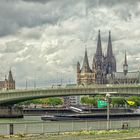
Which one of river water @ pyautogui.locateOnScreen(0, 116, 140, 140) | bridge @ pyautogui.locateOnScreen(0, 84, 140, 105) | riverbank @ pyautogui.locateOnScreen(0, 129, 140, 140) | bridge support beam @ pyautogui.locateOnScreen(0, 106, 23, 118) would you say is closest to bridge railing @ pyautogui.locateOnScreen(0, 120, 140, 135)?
river water @ pyautogui.locateOnScreen(0, 116, 140, 140)

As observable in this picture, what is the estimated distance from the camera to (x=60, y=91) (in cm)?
12088

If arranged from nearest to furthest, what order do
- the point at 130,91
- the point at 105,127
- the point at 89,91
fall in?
the point at 105,127 < the point at 130,91 < the point at 89,91

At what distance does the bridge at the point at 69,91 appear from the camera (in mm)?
111006

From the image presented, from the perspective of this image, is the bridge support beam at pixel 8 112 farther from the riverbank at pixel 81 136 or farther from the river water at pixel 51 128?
the riverbank at pixel 81 136

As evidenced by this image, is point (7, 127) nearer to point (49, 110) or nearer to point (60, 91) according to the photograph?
point (60, 91)

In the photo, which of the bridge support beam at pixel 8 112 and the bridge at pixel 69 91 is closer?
the bridge at pixel 69 91

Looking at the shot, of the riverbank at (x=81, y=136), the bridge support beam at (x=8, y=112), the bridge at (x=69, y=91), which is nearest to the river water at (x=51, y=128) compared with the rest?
the riverbank at (x=81, y=136)

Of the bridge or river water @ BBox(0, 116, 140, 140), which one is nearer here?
river water @ BBox(0, 116, 140, 140)

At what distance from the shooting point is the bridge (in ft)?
364

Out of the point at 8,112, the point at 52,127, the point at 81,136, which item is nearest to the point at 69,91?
the point at 8,112

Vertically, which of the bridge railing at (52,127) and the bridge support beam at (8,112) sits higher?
the bridge railing at (52,127)

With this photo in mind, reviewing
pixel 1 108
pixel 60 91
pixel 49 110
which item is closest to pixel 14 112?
pixel 1 108

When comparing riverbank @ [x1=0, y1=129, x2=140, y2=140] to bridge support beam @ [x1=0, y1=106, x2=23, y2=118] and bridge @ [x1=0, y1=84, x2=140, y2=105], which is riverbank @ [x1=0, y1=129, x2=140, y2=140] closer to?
bridge @ [x1=0, y1=84, x2=140, y2=105]

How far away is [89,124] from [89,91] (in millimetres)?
67320
